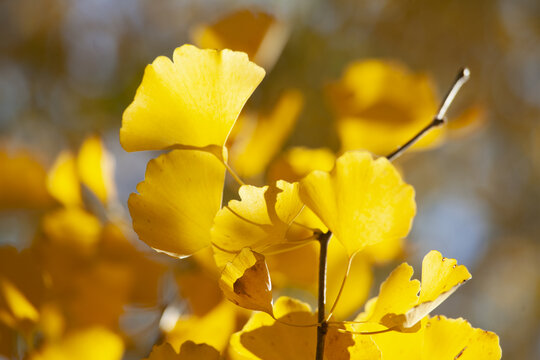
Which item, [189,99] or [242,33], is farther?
[242,33]

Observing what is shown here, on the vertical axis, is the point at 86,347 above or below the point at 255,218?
below

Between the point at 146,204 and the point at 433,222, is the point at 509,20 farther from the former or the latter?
the point at 146,204

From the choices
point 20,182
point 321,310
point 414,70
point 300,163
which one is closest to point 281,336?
point 321,310

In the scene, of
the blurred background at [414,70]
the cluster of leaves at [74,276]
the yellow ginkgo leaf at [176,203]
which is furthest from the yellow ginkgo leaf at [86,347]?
the blurred background at [414,70]

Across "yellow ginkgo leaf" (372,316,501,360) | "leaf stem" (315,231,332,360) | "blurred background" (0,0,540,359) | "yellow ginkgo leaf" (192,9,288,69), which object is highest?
"yellow ginkgo leaf" (192,9,288,69)

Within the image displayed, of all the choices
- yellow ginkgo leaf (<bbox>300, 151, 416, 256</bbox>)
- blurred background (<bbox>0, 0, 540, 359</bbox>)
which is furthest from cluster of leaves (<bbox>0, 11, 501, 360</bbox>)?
blurred background (<bbox>0, 0, 540, 359</bbox>)

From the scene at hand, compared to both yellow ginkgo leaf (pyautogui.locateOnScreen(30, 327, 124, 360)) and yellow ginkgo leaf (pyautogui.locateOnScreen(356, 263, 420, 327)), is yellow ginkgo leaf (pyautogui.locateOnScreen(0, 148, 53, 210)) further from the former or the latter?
yellow ginkgo leaf (pyautogui.locateOnScreen(356, 263, 420, 327))

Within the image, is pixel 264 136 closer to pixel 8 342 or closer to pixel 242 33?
pixel 242 33

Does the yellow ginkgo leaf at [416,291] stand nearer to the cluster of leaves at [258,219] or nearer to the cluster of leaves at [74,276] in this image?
the cluster of leaves at [258,219]
